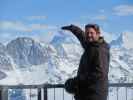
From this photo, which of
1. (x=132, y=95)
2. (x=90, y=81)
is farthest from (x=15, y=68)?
(x=90, y=81)

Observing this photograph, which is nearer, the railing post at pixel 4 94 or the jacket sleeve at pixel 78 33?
the jacket sleeve at pixel 78 33

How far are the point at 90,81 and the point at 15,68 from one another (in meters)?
22.9

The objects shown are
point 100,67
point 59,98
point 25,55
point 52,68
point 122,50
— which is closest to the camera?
point 100,67

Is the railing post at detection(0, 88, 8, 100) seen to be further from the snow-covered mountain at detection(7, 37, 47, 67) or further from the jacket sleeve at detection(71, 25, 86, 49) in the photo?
the snow-covered mountain at detection(7, 37, 47, 67)

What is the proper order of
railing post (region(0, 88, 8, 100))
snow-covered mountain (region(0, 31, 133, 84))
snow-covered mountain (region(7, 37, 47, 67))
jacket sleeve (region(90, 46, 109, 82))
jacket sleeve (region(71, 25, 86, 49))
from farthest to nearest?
snow-covered mountain (region(7, 37, 47, 67))
snow-covered mountain (region(0, 31, 133, 84))
railing post (region(0, 88, 8, 100))
jacket sleeve (region(71, 25, 86, 49))
jacket sleeve (region(90, 46, 109, 82))

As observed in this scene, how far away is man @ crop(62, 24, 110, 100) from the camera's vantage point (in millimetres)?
4602

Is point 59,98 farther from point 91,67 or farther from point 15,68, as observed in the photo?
point 15,68

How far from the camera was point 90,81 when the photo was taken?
464 centimetres

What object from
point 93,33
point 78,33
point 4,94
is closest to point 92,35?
point 93,33

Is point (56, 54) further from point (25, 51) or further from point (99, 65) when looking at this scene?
point (99, 65)

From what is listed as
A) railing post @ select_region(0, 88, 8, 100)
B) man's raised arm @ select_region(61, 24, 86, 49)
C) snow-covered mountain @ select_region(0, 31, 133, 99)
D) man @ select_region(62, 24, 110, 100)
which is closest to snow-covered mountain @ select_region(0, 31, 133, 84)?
snow-covered mountain @ select_region(0, 31, 133, 99)

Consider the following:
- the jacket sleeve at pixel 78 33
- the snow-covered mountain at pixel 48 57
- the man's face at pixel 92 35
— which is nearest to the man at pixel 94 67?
the man's face at pixel 92 35

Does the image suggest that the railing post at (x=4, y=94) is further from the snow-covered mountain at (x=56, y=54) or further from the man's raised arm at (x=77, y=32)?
the snow-covered mountain at (x=56, y=54)

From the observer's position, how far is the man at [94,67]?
4602 mm
